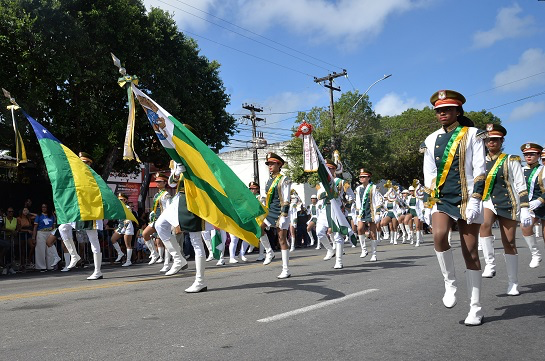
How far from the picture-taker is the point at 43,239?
52.3 ft

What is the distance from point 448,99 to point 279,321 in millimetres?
2829

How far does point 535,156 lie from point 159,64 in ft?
48.7

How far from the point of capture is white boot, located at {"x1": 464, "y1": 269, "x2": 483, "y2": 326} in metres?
5.31

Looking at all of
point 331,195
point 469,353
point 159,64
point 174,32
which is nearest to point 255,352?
point 469,353

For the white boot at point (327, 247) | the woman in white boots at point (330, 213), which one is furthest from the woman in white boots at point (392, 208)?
the woman in white boots at point (330, 213)

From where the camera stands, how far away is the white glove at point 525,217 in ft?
26.8

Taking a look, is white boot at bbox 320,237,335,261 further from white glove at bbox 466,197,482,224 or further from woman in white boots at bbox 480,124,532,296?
white glove at bbox 466,197,482,224

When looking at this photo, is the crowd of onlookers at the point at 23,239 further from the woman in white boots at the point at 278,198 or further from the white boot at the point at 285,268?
the white boot at the point at 285,268

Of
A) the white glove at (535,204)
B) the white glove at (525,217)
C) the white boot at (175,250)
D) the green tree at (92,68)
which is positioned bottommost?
the white boot at (175,250)

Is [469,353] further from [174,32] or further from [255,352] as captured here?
[174,32]

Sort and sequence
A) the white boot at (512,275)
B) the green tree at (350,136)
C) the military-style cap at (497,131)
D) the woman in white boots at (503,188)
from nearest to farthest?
1. the white boot at (512,275)
2. the military-style cap at (497,131)
3. the woman in white boots at (503,188)
4. the green tree at (350,136)

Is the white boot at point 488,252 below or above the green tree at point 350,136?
below

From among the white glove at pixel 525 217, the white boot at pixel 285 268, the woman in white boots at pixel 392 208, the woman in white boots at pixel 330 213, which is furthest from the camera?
the woman in white boots at pixel 392 208

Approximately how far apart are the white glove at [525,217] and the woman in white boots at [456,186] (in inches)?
116
